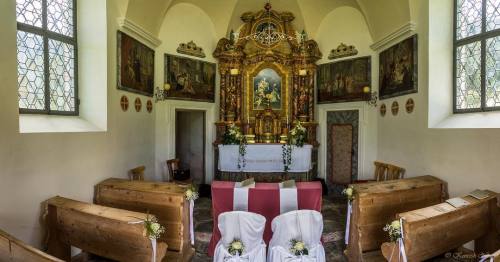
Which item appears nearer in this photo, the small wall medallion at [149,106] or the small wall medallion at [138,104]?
the small wall medallion at [138,104]

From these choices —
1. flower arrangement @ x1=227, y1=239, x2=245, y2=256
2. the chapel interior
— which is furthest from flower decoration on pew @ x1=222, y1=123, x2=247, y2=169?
flower arrangement @ x1=227, y1=239, x2=245, y2=256

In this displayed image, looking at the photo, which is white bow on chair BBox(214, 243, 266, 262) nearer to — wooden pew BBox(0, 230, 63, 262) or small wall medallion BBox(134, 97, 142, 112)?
wooden pew BBox(0, 230, 63, 262)

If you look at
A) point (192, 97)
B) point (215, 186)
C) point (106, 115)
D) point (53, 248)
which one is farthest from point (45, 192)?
point (192, 97)

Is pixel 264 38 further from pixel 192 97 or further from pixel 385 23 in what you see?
pixel 385 23

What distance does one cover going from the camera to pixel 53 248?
12.2 ft

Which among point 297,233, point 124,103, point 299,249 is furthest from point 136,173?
point 299,249

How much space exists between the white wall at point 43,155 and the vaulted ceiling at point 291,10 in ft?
3.63

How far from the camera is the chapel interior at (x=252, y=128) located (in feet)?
11.0

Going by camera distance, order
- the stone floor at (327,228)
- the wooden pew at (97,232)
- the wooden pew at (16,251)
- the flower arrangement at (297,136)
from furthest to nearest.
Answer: the flower arrangement at (297,136), the stone floor at (327,228), the wooden pew at (97,232), the wooden pew at (16,251)

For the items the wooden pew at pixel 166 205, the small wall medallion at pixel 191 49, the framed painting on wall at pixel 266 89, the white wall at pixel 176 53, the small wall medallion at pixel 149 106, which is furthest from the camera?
the framed painting on wall at pixel 266 89

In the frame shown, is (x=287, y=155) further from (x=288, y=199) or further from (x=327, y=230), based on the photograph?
(x=288, y=199)

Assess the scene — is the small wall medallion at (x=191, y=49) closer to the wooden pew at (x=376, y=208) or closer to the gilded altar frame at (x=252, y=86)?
the gilded altar frame at (x=252, y=86)

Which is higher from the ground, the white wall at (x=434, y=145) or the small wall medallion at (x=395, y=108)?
the small wall medallion at (x=395, y=108)

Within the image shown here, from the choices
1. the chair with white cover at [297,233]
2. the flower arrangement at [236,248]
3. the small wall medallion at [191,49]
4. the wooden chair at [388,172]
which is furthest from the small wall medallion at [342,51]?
the flower arrangement at [236,248]
